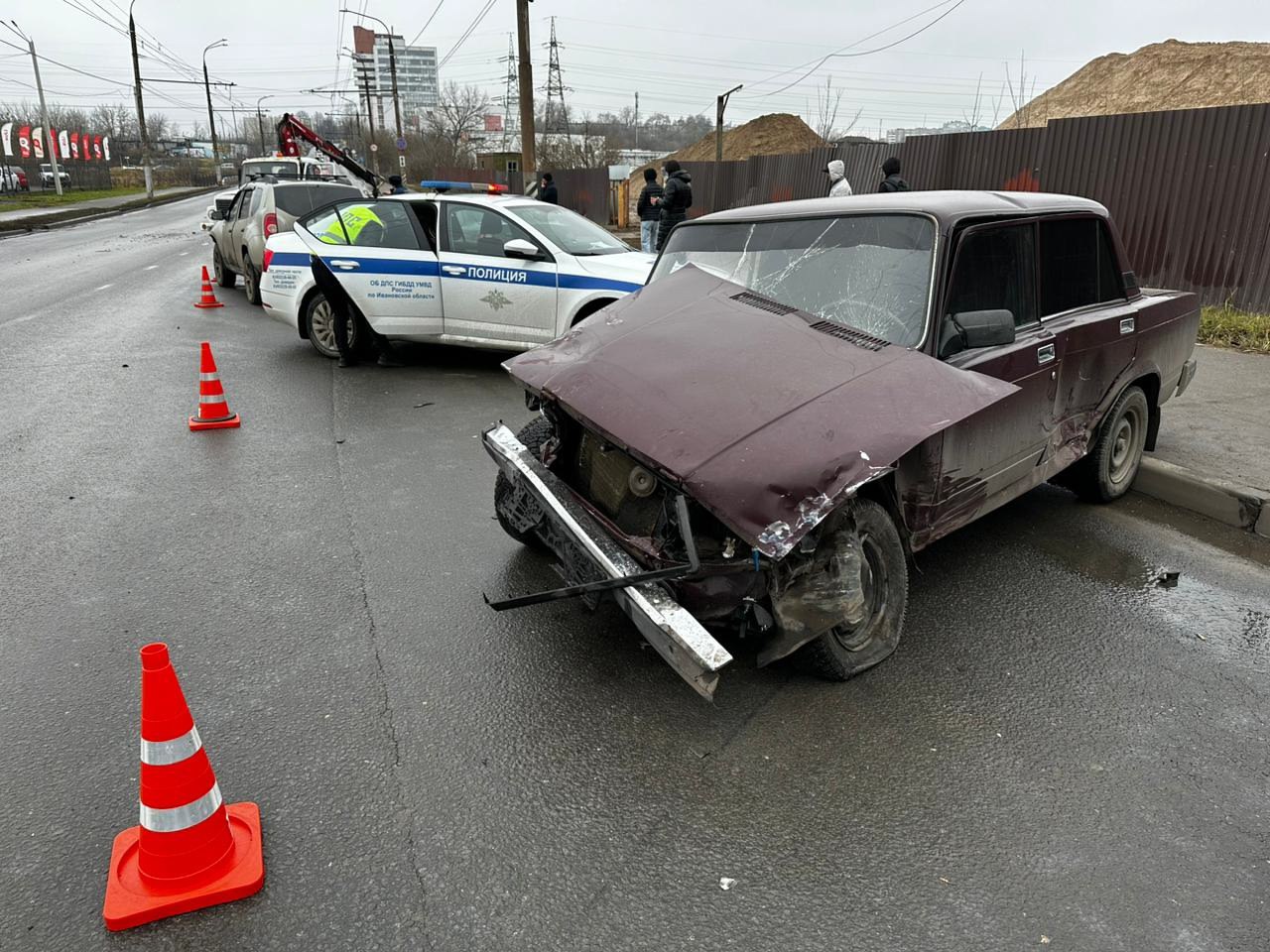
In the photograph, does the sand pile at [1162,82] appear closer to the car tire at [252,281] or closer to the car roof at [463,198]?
the car tire at [252,281]

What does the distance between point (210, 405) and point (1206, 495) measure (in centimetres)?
693

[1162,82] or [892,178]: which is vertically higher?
[1162,82]

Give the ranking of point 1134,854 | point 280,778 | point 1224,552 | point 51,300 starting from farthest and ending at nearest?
1. point 51,300
2. point 1224,552
3. point 280,778
4. point 1134,854

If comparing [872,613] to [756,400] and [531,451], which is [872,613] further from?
[531,451]

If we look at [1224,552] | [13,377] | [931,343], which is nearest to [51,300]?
[13,377]

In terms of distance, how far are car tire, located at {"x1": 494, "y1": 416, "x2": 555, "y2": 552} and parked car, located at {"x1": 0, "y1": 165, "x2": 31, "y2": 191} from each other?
211 ft

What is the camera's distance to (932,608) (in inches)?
159

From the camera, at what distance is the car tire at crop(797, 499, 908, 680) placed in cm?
330

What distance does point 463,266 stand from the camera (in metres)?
8.49

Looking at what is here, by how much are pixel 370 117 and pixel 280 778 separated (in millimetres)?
64082

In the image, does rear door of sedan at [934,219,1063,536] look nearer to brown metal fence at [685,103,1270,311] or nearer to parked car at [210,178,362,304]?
brown metal fence at [685,103,1270,311]

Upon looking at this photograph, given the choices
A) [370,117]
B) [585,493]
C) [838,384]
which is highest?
[370,117]

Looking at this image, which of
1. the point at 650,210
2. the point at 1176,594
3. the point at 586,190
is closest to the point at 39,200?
the point at 586,190

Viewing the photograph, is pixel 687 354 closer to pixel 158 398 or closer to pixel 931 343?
pixel 931 343
